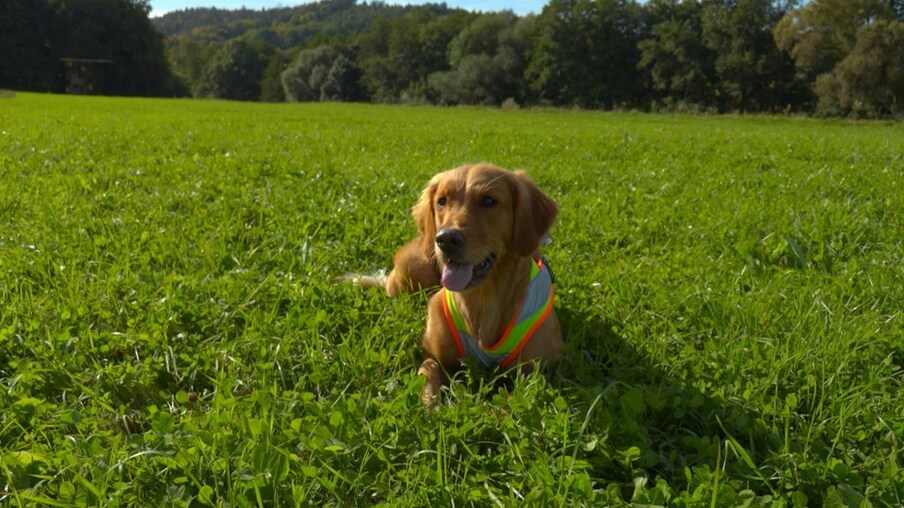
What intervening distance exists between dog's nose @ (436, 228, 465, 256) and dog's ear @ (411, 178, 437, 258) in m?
0.56

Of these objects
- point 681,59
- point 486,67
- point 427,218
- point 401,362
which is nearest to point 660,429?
point 401,362

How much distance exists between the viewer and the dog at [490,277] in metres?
3.11

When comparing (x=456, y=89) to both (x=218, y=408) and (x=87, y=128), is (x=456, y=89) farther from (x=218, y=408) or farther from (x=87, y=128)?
(x=218, y=408)

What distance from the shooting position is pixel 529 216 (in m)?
3.37

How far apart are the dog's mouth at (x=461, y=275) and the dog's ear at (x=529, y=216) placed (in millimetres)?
237

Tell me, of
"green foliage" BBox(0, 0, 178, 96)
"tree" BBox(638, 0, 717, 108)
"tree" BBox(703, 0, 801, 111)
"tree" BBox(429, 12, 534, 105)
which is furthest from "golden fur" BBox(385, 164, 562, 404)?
"green foliage" BBox(0, 0, 178, 96)

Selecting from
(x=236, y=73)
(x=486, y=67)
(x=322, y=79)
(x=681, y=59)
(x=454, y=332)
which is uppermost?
(x=236, y=73)

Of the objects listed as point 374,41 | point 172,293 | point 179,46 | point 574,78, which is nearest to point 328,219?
point 172,293

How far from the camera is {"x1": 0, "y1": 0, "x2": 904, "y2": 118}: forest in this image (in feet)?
156

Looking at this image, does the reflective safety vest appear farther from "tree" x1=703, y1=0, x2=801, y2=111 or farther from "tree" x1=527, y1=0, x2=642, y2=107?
"tree" x1=527, y1=0, x2=642, y2=107

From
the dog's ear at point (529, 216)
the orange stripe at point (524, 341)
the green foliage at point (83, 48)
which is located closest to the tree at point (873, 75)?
the dog's ear at point (529, 216)

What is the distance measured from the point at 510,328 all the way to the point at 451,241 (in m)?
0.55

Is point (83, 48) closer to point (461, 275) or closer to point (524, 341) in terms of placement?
point (461, 275)

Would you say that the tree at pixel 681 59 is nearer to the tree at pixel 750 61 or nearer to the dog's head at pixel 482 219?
the tree at pixel 750 61
